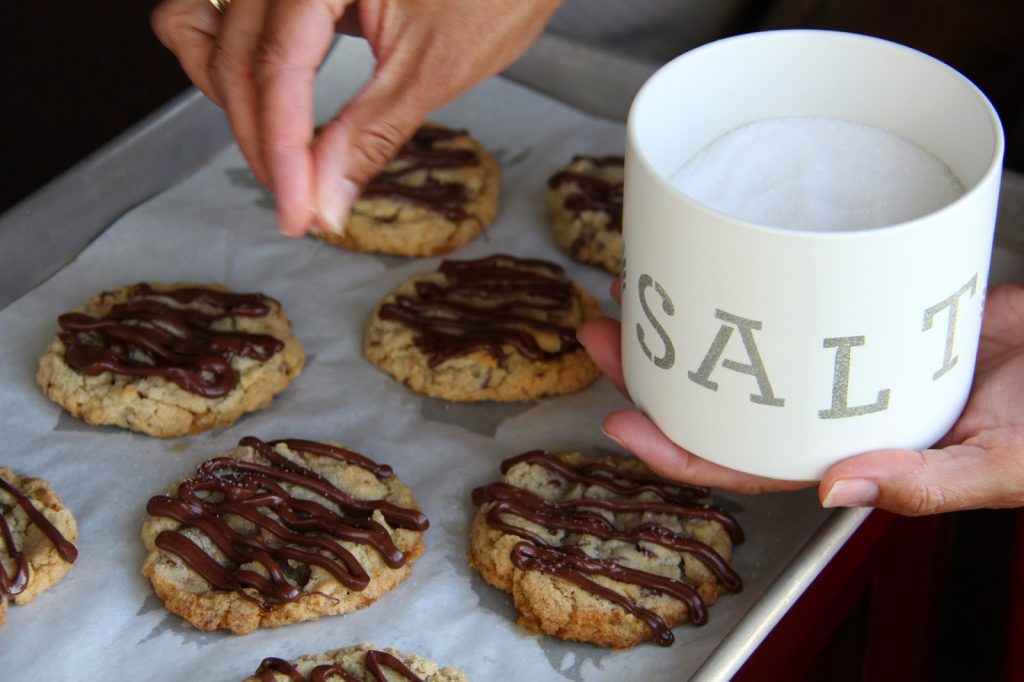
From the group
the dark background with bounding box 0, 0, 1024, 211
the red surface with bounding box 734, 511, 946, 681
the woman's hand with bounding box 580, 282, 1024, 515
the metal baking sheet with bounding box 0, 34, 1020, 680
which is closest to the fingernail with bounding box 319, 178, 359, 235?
the woman's hand with bounding box 580, 282, 1024, 515

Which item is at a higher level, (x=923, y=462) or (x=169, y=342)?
(x=923, y=462)

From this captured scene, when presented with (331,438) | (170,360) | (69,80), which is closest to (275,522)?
(331,438)

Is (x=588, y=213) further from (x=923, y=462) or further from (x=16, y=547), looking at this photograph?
(x=16, y=547)

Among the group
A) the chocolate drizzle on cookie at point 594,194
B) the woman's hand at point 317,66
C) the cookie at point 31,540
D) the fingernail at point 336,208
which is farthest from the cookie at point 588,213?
the cookie at point 31,540

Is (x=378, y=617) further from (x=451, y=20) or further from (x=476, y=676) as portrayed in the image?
(x=451, y=20)

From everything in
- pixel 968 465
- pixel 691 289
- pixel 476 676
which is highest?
pixel 691 289

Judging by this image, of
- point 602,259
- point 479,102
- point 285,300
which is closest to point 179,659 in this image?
point 285,300
